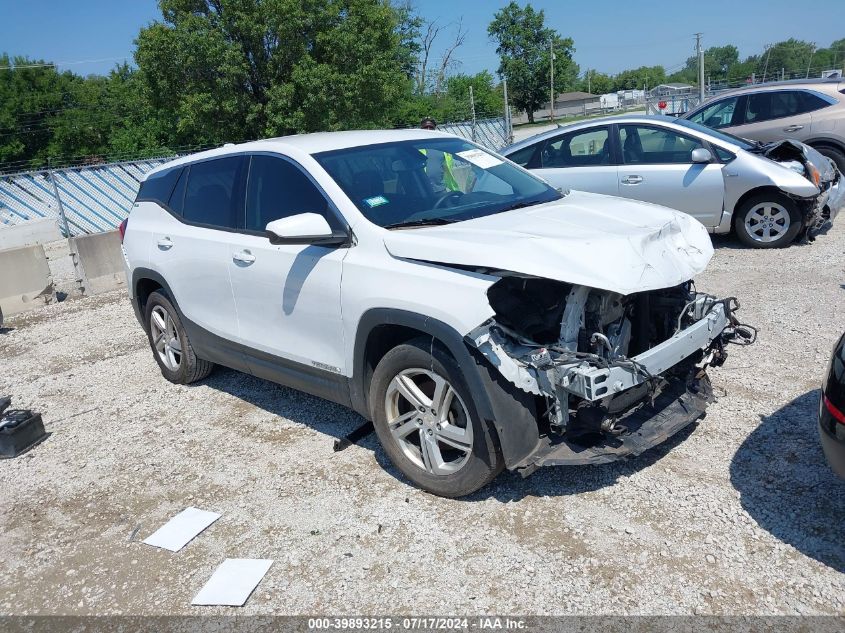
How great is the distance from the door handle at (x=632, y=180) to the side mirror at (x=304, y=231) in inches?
224

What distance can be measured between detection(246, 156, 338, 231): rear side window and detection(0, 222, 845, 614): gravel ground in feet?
Answer: 4.94

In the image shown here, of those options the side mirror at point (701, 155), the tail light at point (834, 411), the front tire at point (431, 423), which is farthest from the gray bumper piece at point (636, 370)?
the side mirror at point (701, 155)

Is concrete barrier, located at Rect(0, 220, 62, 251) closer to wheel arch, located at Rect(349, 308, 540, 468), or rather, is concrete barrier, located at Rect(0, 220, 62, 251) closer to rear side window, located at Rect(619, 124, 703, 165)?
rear side window, located at Rect(619, 124, 703, 165)

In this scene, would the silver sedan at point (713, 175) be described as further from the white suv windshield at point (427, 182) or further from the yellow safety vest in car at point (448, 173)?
the yellow safety vest in car at point (448, 173)

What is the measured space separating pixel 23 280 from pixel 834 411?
10.1m

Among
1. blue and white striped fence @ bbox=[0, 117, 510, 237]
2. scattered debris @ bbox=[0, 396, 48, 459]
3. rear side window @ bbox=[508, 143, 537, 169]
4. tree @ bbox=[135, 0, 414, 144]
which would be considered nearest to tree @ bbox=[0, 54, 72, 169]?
tree @ bbox=[135, 0, 414, 144]

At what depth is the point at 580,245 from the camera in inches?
132

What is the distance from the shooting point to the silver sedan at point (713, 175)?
8.25 metres

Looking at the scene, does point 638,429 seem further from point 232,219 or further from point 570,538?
point 232,219

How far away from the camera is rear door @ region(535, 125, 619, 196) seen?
8852 millimetres

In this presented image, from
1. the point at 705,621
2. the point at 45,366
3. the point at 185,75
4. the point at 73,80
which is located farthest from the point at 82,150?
the point at 705,621

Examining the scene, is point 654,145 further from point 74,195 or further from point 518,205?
point 74,195

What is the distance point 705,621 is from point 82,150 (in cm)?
4740

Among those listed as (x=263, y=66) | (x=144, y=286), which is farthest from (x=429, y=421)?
(x=263, y=66)
